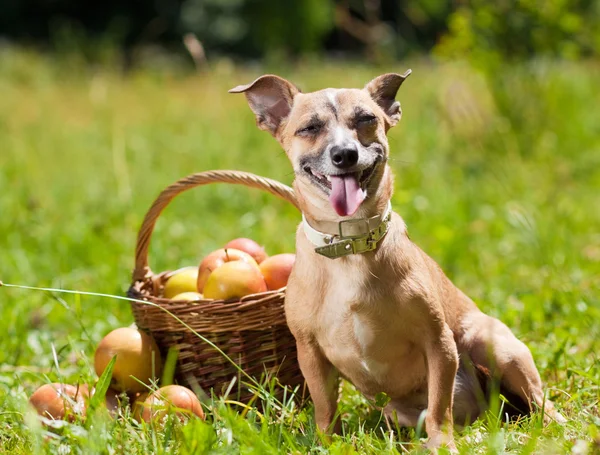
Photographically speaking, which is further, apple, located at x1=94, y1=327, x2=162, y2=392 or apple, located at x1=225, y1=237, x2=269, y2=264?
apple, located at x1=225, y1=237, x2=269, y2=264

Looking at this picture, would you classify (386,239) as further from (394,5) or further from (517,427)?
(394,5)

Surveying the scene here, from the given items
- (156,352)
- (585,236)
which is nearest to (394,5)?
(585,236)

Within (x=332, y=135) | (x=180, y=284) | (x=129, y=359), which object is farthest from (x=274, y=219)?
(x=332, y=135)

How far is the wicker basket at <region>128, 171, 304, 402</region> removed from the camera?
289cm

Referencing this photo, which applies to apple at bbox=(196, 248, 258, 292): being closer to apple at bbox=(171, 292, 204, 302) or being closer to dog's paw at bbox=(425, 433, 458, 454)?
apple at bbox=(171, 292, 204, 302)

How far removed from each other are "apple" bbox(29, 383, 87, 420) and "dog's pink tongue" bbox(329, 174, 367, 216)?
3.64 ft

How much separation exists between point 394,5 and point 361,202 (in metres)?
23.9

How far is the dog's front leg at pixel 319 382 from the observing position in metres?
2.64

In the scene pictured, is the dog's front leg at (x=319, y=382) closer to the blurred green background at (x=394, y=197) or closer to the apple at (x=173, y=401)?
the blurred green background at (x=394, y=197)

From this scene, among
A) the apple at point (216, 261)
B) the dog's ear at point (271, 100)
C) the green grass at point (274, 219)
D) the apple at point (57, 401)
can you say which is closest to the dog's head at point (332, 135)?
the dog's ear at point (271, 100)

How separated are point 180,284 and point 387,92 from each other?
1204 millimetres

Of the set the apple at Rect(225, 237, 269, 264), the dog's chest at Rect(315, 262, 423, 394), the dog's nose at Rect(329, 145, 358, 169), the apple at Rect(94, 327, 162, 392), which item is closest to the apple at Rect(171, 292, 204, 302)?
the apple at Rect(94, 327, 162, 392)

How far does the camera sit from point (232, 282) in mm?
2963

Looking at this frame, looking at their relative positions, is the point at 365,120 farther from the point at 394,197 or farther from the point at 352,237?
the point at 394,197
